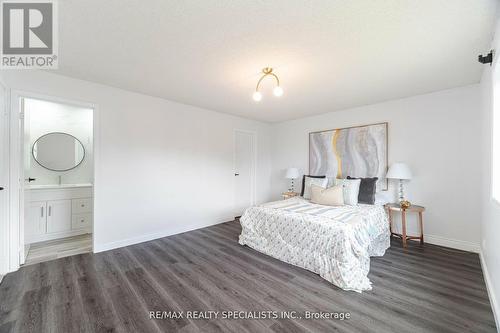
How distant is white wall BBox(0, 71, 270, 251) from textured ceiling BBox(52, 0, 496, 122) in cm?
33

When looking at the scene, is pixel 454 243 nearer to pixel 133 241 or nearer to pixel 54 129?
pixel 133 241

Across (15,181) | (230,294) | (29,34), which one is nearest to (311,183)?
(230,294)

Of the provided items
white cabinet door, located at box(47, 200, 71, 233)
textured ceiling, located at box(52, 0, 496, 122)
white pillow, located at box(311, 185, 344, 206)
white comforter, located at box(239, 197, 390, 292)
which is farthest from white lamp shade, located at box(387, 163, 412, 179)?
white cabinet door, located at box(47, 200, 71, 233)

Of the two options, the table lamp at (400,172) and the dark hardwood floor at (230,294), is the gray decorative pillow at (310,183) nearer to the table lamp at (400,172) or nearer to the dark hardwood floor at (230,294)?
the table lamp at (400,172)

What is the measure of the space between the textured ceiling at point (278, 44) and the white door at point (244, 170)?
184cm

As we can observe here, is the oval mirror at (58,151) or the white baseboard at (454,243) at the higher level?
the oval mirror at (58,151)

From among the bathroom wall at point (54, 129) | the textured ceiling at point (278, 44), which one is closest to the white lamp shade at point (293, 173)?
the textured ceiling at point (278, 44)

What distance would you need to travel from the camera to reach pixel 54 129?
367 centimetres

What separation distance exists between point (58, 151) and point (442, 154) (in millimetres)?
6333

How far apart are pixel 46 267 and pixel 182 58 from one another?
2914 millimetres

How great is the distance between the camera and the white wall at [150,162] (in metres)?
2.94

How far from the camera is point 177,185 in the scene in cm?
379

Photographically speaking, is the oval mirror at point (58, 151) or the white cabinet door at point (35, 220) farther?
the oval mirror at point (58, 151)

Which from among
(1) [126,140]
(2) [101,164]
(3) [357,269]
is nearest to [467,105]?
(3) [357,269]
